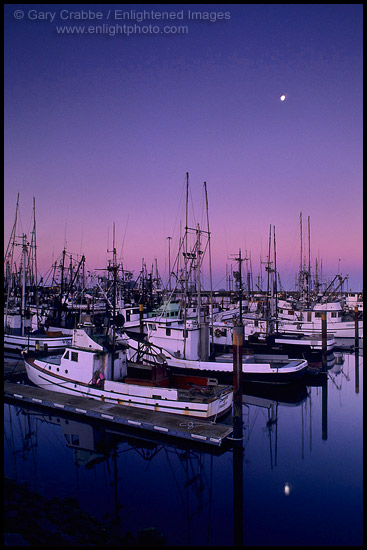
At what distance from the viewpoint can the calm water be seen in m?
10.8

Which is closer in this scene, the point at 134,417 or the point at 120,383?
the point at 134,417

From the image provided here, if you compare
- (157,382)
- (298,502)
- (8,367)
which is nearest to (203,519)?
(298,502)

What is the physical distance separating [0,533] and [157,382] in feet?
39.7

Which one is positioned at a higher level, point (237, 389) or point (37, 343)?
point (237, 389)

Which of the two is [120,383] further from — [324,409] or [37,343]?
[37,343]

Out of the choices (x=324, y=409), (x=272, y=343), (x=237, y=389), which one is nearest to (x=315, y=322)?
(x=272, y=343)

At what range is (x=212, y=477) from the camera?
530 inches

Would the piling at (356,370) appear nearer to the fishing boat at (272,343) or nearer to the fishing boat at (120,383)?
the fishing boat at (272,343)

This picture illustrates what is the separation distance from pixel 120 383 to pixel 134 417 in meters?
2.68

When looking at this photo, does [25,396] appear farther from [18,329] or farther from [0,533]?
[18,329]

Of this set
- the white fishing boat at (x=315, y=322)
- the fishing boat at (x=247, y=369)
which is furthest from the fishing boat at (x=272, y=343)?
the white fishing boat at (x=315, y=322)

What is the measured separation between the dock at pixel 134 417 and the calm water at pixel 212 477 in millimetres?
694

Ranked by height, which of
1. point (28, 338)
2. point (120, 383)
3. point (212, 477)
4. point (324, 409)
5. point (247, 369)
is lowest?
point (324, 409)

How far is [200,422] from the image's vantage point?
1606cm
